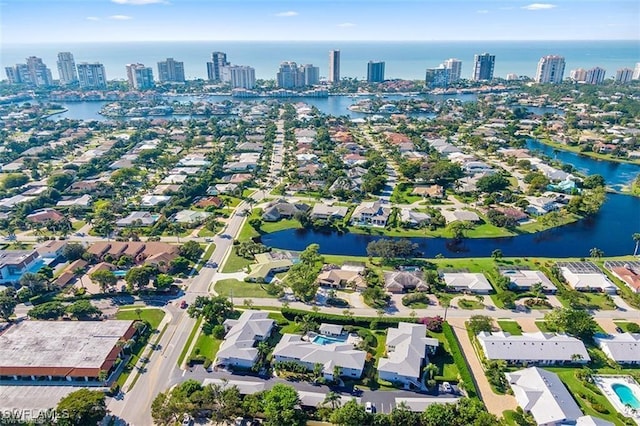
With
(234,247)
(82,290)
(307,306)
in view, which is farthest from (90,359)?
(234,247)

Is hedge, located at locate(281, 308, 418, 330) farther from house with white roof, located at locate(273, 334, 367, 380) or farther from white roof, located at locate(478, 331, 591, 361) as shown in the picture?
white roof, located at locate(478, 331, 591, 361)

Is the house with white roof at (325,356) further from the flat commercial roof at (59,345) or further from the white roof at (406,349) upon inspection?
the flat commercial roof at (59,345)

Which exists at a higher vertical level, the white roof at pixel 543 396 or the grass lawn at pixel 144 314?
the white roof at pixel 543 396

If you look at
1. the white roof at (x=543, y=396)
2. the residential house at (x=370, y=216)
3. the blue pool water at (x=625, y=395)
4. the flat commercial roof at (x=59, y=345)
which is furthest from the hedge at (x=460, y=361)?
the flat commercial roof at (x=59, y=345)

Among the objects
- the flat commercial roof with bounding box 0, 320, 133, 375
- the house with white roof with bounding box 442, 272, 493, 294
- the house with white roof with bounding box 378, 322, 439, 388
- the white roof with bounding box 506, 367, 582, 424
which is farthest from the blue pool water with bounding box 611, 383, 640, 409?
the flat commercial roof with bounding box 0, 320, 133, 375

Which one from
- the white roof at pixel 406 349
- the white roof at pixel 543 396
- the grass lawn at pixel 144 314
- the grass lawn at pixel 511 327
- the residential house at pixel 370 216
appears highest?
the residential house at pixel 370 216

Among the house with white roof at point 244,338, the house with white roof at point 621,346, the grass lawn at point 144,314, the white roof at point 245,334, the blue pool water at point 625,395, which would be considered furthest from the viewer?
the grass lawn at point 144,314

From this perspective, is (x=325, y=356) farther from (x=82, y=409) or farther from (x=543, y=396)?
(x=82, y=409)
